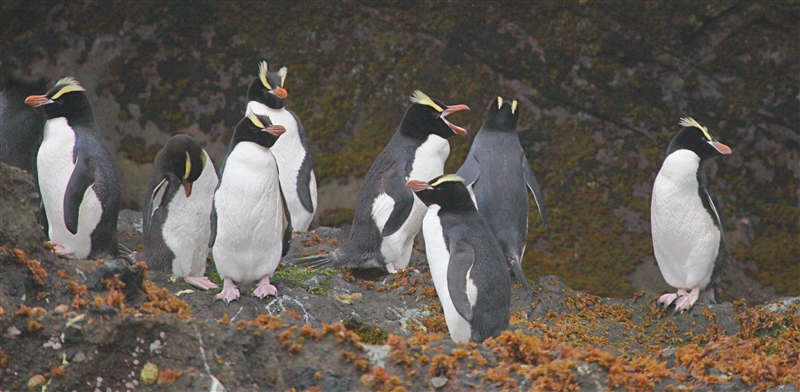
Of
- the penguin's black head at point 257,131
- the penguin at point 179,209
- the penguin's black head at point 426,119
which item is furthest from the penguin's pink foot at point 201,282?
the penguin's black head at point 426,119

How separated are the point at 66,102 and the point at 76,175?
50 centimetres

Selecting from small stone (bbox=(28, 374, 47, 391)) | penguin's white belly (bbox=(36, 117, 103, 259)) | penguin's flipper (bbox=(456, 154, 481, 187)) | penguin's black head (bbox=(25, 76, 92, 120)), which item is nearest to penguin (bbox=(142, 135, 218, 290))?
penguin's white belly (bbox=(36, 117, 103, 259))

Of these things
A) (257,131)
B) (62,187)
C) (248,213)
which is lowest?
(62,187)

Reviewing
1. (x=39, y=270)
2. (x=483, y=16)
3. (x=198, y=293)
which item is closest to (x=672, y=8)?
(x=483, y=16)

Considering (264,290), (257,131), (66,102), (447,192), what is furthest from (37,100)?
(447,192)

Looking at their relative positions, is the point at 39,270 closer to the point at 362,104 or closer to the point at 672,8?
the point at 362,104

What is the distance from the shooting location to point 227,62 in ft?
30.2

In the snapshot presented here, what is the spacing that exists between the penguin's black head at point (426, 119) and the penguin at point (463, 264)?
1.46 m

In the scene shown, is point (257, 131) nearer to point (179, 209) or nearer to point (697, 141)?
point (179, 209)

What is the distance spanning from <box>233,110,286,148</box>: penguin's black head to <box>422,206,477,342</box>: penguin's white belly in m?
0.97

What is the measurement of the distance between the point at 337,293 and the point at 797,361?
275 centimetres

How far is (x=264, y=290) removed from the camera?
5.18 m

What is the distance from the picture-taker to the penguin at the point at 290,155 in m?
7.46

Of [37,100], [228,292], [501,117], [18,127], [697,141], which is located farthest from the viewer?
[18,127]
